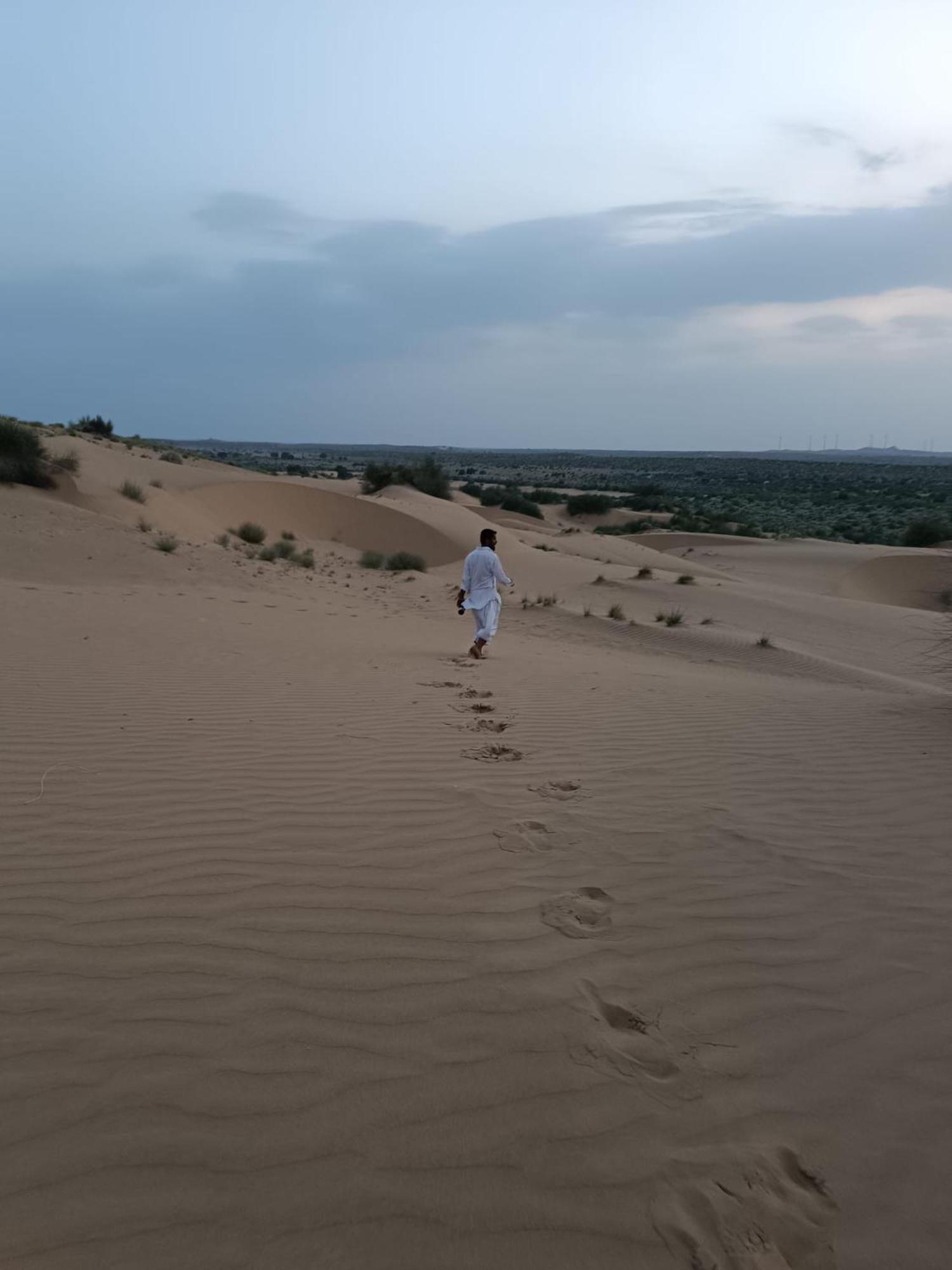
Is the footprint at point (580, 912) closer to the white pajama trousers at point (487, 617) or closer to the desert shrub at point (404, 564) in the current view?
the white pajama trousers at point (487, 617)

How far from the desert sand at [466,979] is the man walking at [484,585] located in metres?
2.06

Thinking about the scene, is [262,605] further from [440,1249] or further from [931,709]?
[440,1249]

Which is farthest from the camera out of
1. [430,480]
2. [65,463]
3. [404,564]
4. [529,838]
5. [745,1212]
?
[430,480]

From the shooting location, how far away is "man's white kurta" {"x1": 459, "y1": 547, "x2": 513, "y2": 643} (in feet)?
29.9

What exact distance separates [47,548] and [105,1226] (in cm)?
1386

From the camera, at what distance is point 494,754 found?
18.3 ft

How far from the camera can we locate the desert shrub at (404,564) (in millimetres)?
19906

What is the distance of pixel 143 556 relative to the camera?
47.8ft

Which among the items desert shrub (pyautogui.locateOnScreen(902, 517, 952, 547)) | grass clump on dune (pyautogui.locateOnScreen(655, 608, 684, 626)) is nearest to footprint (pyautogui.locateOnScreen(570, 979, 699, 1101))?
grass clump on dune (pyautogui.locateOnScreen(655, 608, 684, 626))

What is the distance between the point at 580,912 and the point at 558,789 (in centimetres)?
150

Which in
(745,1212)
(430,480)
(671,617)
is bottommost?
(745,1212)

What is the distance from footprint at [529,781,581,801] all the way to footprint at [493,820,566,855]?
0.46 metres

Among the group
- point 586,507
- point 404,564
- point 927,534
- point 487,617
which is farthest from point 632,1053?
point 586,507

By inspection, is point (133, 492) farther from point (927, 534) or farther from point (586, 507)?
point (927, 534)
